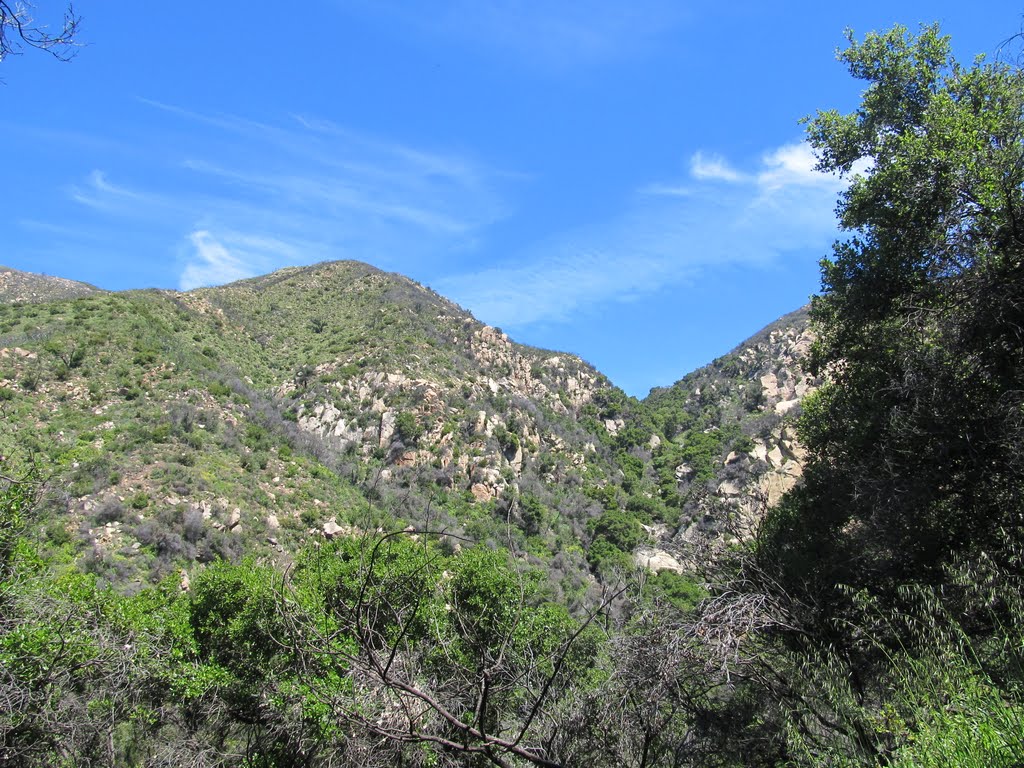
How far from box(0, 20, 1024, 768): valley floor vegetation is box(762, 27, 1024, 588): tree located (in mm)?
41

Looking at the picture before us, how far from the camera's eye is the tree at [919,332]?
653 centimetres

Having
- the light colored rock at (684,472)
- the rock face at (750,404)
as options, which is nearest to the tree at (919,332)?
the rock face at (750,404)

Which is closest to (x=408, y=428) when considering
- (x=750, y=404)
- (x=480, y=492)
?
(x=480, y=492)

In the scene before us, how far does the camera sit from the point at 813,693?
4.93 meters

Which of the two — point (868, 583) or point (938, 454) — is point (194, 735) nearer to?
point (868, 583)

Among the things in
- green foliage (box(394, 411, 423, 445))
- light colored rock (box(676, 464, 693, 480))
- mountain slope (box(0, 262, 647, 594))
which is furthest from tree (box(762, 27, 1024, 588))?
light colored rock (box(676, 464, 693, 480))

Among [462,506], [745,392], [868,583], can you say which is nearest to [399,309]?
[462,506]

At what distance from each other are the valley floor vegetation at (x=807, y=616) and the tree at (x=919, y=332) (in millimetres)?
41

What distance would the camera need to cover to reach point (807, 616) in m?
6.07

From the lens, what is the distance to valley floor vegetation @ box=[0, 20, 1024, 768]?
3.87 m

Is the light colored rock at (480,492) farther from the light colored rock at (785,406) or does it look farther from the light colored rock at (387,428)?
the light colored rock at (785,406)

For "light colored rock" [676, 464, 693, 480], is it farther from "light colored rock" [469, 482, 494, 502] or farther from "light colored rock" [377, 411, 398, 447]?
"light colored rock" [377, 411, 398, 447]

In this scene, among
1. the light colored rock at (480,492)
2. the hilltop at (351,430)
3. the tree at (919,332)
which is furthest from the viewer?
the light colored rock at (480,492)

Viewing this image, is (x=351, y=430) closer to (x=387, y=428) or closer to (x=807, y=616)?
(x=387, y=428)
